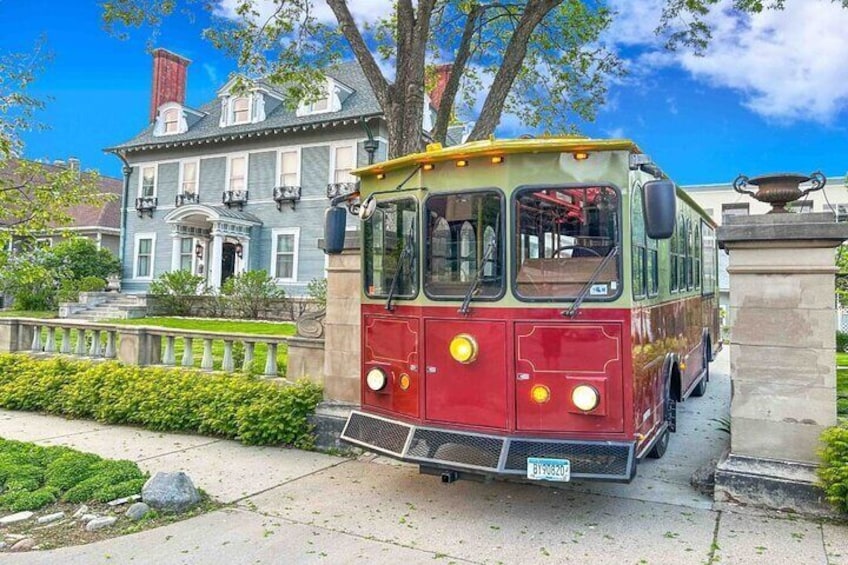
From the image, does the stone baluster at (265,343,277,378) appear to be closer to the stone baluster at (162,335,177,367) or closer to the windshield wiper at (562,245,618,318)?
the stone baluster at (162,335,177,367)

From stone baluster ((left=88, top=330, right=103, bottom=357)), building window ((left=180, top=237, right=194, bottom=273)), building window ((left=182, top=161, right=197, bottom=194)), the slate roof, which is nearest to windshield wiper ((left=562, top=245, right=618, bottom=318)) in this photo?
stone baluster ((left=88, top=330, right=103, bottom=357))

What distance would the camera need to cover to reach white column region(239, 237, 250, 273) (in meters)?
24.0

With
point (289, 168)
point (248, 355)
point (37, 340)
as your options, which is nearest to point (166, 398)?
point (248, 355)

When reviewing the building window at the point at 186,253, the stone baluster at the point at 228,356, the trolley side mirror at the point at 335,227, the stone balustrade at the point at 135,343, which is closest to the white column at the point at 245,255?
the building window at the point at 186,253

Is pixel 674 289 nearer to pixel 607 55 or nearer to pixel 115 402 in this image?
pixel 607 55

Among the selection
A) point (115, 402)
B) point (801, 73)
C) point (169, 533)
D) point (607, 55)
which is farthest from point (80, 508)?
point (801, 73)

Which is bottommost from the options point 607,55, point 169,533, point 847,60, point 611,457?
point 169,533

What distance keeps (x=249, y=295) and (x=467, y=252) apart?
1693cm

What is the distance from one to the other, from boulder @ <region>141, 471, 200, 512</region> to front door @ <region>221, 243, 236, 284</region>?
809 inches

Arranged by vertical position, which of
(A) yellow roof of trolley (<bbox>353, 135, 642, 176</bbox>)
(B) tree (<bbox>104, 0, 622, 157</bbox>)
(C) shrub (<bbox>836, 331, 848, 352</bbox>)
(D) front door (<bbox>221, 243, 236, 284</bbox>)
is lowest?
(C) shrub (<bbox>836, 331, 848, 352</bbox>)

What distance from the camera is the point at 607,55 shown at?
432 inches

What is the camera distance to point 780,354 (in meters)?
4.74

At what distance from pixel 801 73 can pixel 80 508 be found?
61.2ft

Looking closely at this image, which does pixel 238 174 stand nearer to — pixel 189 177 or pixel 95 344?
pixel 189 177
